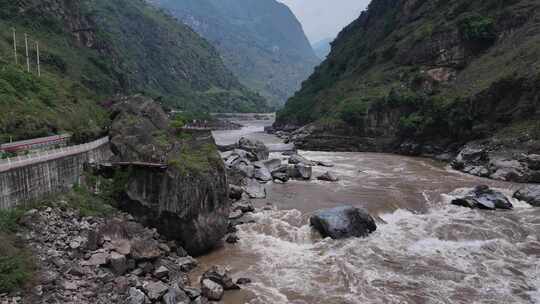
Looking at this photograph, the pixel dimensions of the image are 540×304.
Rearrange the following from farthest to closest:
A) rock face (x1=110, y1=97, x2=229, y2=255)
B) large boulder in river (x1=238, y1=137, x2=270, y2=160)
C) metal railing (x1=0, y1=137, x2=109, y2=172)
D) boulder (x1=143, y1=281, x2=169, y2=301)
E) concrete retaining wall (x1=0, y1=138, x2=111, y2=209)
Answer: large boulder in river (x1=238, y1=137, x2=270, y2=160)
rock face (x1=110, y1=97, x2=229, y2=255)
metal railing (x1=0, y1=137, x2=109, y2=172)
concrete retaining wall (x1=0, y1=138, x2=111, y2=209)
boulder (x1=143, y1=281, x2=169, y2=301)

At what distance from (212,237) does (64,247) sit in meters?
8.72

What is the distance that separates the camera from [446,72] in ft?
254

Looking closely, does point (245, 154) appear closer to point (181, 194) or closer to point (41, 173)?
point (181, 194)

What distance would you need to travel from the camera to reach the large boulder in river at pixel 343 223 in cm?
2642

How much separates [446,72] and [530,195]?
1931 inches

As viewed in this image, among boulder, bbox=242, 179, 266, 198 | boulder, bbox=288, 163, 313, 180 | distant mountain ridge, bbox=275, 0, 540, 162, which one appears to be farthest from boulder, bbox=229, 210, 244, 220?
distant mountain ridge, bbox=275, 0, 540, 162

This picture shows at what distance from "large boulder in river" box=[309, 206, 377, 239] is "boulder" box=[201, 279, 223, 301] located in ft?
33.1

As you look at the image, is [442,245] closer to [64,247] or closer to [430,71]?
[64,247]

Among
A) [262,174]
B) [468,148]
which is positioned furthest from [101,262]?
[468,148]

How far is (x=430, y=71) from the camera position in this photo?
79.3 m

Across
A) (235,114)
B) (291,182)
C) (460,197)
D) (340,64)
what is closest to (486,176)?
(460,197)

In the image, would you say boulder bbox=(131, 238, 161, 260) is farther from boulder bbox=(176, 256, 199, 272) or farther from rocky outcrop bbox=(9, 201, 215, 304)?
boulder bbox=(176, 256, 199, 272)

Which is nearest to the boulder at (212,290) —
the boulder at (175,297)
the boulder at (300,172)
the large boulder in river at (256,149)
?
the boulder at (175,297)

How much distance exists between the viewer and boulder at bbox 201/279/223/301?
1845 centimetres
